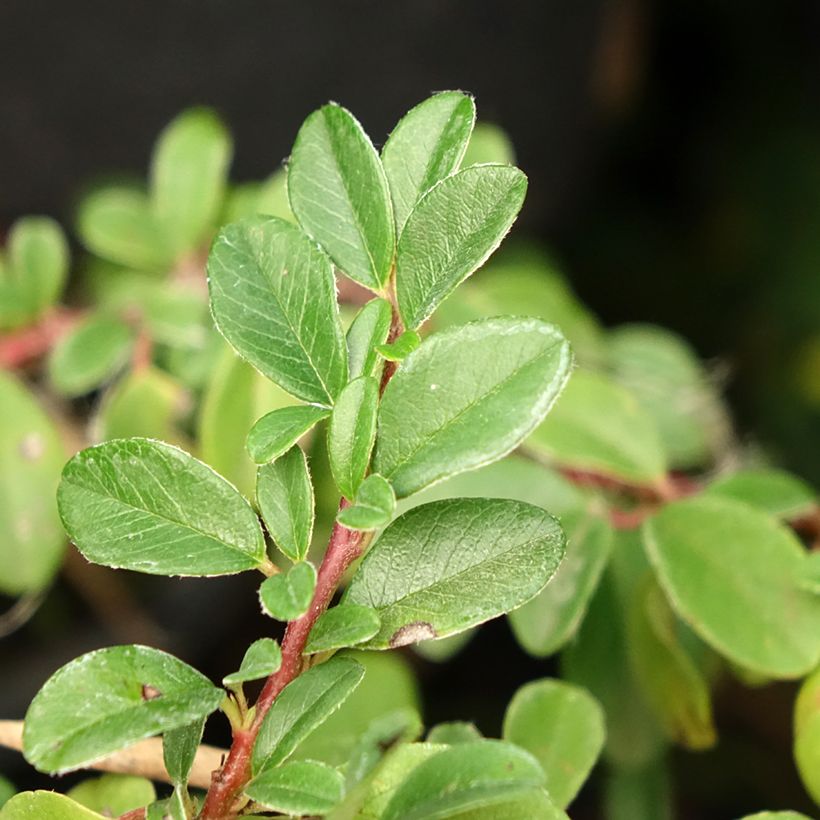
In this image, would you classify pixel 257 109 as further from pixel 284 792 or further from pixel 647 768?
pixel 284 792

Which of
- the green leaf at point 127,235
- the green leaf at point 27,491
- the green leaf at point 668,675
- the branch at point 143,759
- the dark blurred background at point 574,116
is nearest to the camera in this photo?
the branch at point 143,759

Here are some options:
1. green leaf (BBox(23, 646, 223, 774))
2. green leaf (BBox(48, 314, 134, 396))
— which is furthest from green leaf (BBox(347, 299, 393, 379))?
green leaf (BBox(48, 314, 134, 396))

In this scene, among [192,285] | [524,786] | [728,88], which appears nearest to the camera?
[524,786]

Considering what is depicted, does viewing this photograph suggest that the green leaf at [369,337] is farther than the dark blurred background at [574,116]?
No

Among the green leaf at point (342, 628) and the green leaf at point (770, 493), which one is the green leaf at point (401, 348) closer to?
the green leaf at point (342, 628)

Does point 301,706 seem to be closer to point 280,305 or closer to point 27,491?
point 280,305

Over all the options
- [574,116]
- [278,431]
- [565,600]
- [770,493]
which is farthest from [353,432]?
[574,116]

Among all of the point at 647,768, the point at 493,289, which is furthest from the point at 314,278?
the point at 493,289

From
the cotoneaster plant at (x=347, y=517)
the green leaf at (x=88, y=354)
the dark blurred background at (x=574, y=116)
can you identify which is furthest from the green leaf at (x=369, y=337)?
the dark blurred background at (x=574, y=116)
